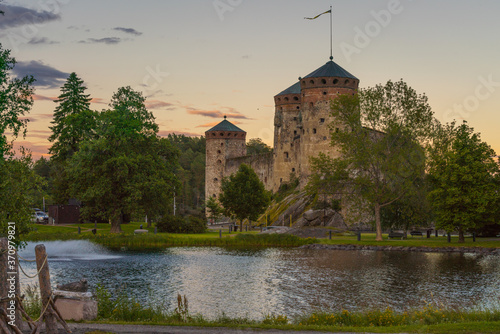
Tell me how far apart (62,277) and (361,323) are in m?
16.9

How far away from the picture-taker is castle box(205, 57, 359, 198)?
6456 centimetres

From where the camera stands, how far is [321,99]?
6462 centimetres

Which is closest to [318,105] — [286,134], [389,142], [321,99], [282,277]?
[321,99]

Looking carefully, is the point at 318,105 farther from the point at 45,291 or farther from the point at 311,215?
the point at 45,291

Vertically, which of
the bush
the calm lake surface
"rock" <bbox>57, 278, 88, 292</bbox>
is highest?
the bush

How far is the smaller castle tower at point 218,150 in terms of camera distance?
83.8 m

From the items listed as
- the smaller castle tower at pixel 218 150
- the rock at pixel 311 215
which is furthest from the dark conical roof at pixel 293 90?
the rock at pixel 311 215

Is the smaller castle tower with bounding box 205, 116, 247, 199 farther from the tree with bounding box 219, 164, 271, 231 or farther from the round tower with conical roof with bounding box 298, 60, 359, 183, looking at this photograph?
the tree with bounding box 219, 164, 271, 231

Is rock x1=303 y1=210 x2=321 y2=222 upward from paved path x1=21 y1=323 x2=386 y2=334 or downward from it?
upward

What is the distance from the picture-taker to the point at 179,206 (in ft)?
337

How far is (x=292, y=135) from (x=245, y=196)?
799 inches

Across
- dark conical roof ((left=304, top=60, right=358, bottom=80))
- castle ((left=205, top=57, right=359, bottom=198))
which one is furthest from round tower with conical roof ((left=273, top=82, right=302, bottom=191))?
dark conical roof ((left=304, top=60, right=358, bottom=80))

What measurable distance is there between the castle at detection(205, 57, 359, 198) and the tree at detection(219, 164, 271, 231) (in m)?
9.06

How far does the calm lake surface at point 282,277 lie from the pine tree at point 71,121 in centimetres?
2111
